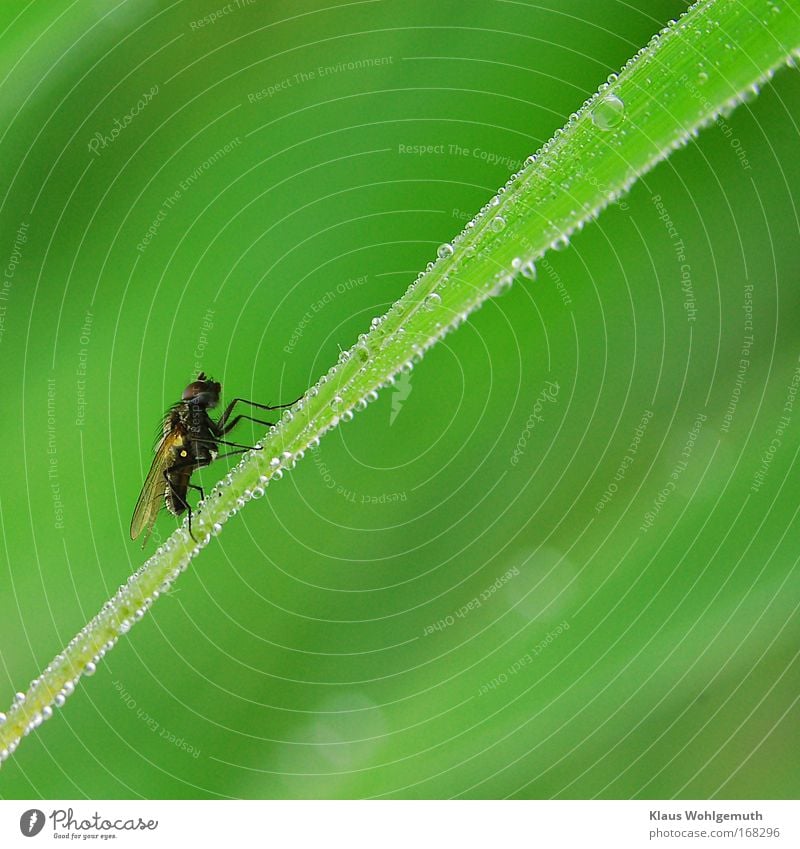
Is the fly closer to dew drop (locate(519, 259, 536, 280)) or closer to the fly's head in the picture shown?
A: the fly's head

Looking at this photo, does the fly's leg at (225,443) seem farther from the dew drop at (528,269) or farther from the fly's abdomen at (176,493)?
the dew drop at (528,269)

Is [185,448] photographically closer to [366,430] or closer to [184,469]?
[184,469]

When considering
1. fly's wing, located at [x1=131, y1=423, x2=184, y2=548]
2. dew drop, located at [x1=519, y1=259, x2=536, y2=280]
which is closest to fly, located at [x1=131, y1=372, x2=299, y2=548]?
fly's wing, located at [x1=131, y1=423, x2=184, y2=548]

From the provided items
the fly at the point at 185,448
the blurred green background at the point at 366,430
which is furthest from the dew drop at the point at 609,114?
the fly at the point at 185,448
